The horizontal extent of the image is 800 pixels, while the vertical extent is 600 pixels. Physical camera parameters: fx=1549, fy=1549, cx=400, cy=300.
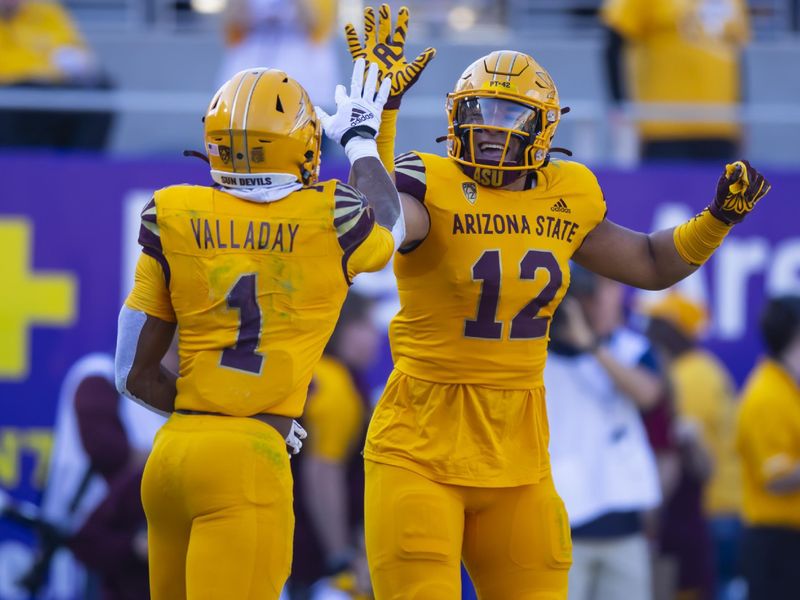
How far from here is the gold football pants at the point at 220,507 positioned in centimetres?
402

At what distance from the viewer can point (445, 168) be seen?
4.56 meters

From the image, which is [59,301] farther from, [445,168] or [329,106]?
[445,168]

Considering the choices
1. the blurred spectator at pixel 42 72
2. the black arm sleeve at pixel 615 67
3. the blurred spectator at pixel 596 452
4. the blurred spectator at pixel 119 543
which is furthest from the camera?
the black arm sleeve at pixel 615 67

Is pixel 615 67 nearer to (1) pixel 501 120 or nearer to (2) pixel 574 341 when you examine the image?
(2) pixel 574 341

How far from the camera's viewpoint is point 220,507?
13.3ft

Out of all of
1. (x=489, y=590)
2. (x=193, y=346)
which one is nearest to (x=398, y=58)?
(x=193, y=346)

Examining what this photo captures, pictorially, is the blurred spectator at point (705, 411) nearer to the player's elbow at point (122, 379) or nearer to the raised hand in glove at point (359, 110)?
the raised hand in glove at point (359, 110)

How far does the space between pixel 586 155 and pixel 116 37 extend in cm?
315

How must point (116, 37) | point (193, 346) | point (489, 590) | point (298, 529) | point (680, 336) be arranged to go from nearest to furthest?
point (193, 346), point (489, 590), point (298, 529), point (680, 336), point (116, 37)

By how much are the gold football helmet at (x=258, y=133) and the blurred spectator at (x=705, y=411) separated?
12.7 ft

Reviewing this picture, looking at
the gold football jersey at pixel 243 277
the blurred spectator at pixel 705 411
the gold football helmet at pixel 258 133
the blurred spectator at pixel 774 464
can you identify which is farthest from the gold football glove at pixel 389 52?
the blurred spectator at pixel 705 411

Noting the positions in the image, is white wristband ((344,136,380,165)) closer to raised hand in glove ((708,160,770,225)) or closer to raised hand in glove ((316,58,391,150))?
raised hand in glove ((316,58,391,150))

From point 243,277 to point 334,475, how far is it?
2872 millimetres

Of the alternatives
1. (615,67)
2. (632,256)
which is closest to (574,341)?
(632,256)
